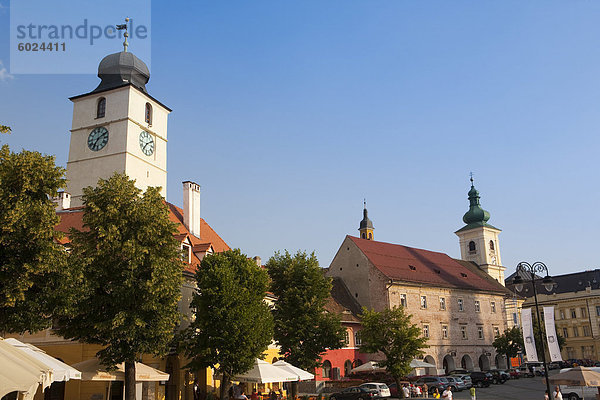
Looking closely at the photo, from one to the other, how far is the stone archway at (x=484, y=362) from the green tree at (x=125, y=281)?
50.7 meters

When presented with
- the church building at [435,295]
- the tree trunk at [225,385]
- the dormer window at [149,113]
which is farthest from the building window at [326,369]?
the dormer window at [149,113]

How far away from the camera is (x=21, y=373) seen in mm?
12367

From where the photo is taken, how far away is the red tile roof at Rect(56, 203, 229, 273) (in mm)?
35312

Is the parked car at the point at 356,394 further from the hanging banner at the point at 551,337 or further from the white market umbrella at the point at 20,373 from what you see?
the white market umbrella at the point at 20,373

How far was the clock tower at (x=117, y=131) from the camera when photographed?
45.5 meters

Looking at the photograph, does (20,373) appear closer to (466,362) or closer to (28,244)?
(28,244)

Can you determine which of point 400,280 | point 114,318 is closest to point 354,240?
point 400,280

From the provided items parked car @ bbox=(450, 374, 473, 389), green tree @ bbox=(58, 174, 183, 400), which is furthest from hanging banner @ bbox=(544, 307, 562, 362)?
parked car @ bbox=(450, 374, 473, 389)

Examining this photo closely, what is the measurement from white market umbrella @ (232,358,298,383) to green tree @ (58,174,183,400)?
5509mm

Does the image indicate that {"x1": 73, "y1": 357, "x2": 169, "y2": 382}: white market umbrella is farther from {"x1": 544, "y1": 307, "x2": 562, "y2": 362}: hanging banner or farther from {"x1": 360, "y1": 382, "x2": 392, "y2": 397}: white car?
{"x1": 544, "y1": 307, "x2": 562, "y2": 362}: hanging banner

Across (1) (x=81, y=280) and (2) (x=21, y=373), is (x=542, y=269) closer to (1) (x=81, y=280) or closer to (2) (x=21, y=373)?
(1) (x=81, y=280)

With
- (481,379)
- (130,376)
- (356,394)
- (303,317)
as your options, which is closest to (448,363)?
(481,379)

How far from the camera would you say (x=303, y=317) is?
125 ft

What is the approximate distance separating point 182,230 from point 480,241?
207ft
